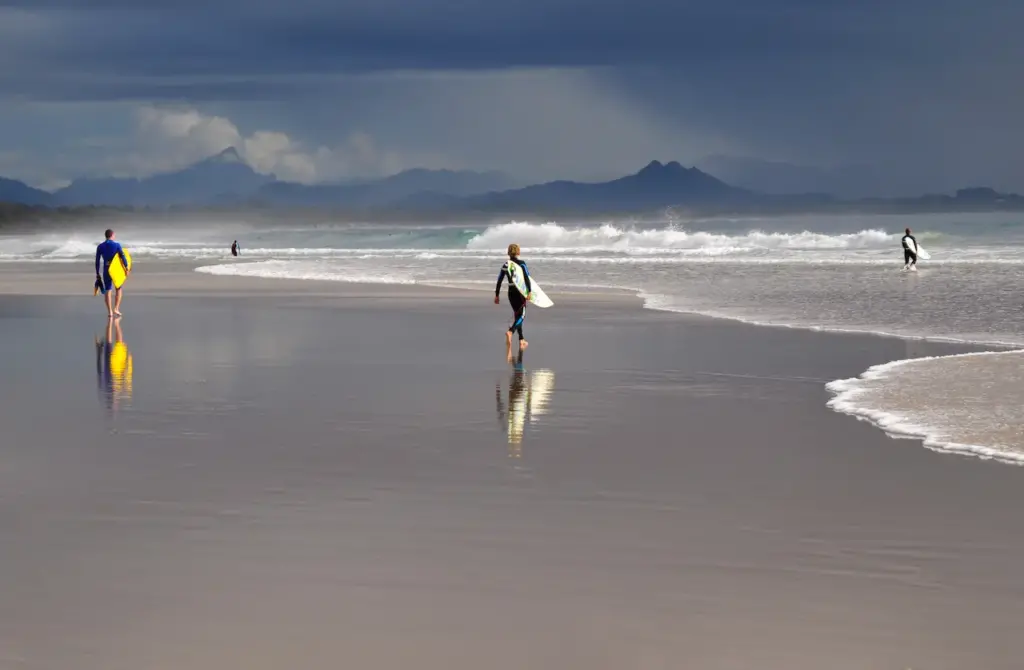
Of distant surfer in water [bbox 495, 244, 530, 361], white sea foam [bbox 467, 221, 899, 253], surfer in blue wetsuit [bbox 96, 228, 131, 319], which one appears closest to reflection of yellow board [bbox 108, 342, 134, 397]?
distant surfer in water [bbox 495, 244, 530, 361]

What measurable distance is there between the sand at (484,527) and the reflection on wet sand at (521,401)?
91 millimetres

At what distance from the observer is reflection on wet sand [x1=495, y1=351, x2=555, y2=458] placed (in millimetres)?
11571

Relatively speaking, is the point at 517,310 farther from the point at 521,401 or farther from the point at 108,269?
the point at 108,269

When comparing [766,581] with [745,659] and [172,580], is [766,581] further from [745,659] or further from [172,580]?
[172,580]

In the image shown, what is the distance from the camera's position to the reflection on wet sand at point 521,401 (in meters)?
11.6

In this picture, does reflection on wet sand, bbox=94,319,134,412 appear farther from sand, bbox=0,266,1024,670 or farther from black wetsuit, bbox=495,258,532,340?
black wetsuit, bbox=495,258,532,340

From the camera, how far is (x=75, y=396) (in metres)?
13.9

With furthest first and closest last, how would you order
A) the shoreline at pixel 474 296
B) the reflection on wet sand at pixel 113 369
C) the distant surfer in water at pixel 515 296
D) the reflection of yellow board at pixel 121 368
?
the distant surfer in water at pixel 515 296 < the reflection of yellow board at pixel 121 368 < the reflection on wet sand at pixel 113 369 < the shoreline at pixel 474 296

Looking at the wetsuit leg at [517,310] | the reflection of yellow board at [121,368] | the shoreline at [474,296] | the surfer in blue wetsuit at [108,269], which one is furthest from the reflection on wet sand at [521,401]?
the surfer in blue wetsuit at [108,269]

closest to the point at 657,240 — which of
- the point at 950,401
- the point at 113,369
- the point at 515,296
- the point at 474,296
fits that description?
the point at 474,296

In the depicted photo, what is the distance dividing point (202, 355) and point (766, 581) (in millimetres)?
12522

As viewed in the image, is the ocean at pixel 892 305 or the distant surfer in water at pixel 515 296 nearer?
the ocean at pixel 892 305

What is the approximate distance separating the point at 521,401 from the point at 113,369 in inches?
218

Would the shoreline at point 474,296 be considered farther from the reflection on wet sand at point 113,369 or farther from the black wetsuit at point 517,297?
the reflection on wet sand at point 113,369
